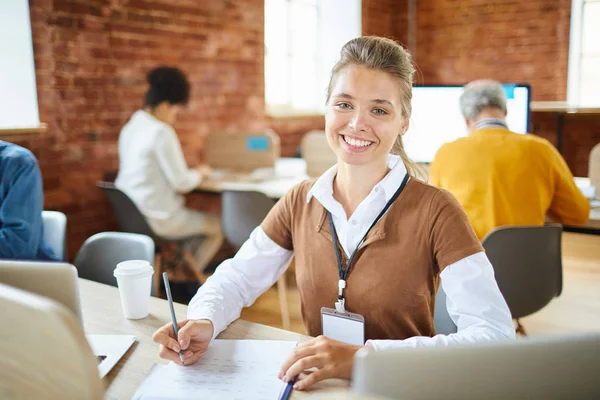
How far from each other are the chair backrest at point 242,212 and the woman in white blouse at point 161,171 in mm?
352

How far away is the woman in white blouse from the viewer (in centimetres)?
308

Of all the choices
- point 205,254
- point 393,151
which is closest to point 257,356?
point 393,151

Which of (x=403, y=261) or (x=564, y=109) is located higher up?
(x=564, y=109)

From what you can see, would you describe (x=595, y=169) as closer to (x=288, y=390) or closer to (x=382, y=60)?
(x=382, y=60)

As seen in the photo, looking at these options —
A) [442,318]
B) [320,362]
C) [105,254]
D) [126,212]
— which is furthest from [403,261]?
[126,212]

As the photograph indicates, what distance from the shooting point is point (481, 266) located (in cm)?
109

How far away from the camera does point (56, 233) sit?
206cm

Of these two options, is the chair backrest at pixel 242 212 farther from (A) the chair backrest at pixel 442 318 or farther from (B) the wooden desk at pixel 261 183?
(A) the chair backrest at pixel 442 318

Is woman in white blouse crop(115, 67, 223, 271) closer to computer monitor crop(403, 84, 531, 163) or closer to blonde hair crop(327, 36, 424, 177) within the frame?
computer monitor crop(403, 84, 531, 163)

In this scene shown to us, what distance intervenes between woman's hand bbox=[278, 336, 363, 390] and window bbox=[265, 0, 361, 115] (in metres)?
4.23

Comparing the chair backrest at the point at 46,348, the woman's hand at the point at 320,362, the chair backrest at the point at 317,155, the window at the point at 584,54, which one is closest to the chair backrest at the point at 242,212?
the chair backrest at the point at 317,155

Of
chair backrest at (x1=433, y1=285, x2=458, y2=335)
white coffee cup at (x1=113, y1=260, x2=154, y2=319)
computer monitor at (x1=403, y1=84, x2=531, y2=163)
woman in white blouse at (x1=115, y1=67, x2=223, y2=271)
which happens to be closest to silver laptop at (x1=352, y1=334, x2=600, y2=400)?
white coffee cup at (x1=113, y1=260, x2=154, y2=319)

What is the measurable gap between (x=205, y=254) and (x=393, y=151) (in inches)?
85.9

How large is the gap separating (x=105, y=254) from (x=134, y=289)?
61cm
